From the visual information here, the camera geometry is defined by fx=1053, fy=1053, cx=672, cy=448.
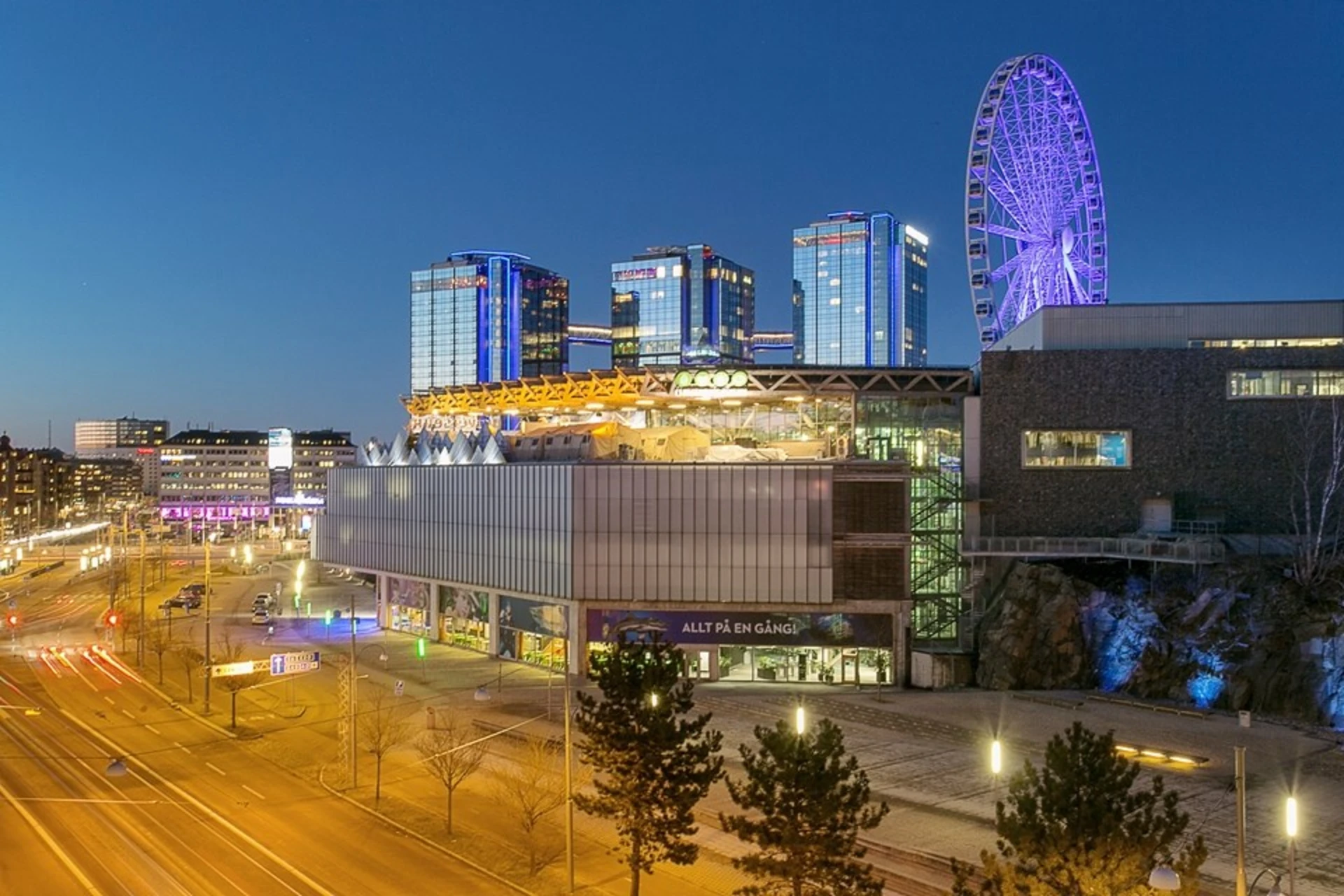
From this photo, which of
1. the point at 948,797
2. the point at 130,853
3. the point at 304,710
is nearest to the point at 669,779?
the point at 948,797

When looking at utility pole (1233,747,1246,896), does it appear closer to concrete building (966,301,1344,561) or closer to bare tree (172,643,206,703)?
concrete building (966,301,1344,561)

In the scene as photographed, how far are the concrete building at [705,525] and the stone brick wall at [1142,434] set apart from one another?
4086 mm

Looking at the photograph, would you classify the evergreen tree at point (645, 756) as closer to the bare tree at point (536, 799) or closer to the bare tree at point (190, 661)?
the bare tree at point (536, 799)

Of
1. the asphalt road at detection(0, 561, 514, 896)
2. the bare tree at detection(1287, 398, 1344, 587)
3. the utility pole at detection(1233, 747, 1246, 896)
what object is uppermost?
the bare tree at detection(1287, 398, 1344, 587)

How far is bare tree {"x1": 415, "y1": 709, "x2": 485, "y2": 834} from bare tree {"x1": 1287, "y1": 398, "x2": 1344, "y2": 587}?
44403 millimetres

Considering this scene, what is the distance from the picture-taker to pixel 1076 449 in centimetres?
6106

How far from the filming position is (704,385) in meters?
70.5

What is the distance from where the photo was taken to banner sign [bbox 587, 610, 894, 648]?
56156mm

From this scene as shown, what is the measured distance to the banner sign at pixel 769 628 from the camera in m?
56.2

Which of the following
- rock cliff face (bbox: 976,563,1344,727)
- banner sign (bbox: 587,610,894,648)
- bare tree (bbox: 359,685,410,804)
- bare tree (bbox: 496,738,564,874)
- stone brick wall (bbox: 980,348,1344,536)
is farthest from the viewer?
stone brick wall (bbox: 980,348,1344,536)

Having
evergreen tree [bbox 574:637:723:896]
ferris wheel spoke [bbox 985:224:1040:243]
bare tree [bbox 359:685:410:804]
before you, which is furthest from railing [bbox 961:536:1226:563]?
evergreen tree [bbox 574:637:723:896]

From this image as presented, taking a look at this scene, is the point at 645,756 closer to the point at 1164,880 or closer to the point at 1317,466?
the point at 1164,880

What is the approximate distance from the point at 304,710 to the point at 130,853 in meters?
21.2

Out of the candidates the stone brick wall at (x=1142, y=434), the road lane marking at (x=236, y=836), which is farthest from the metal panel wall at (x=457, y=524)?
the stone brick wall at (x=1142, y=434)
